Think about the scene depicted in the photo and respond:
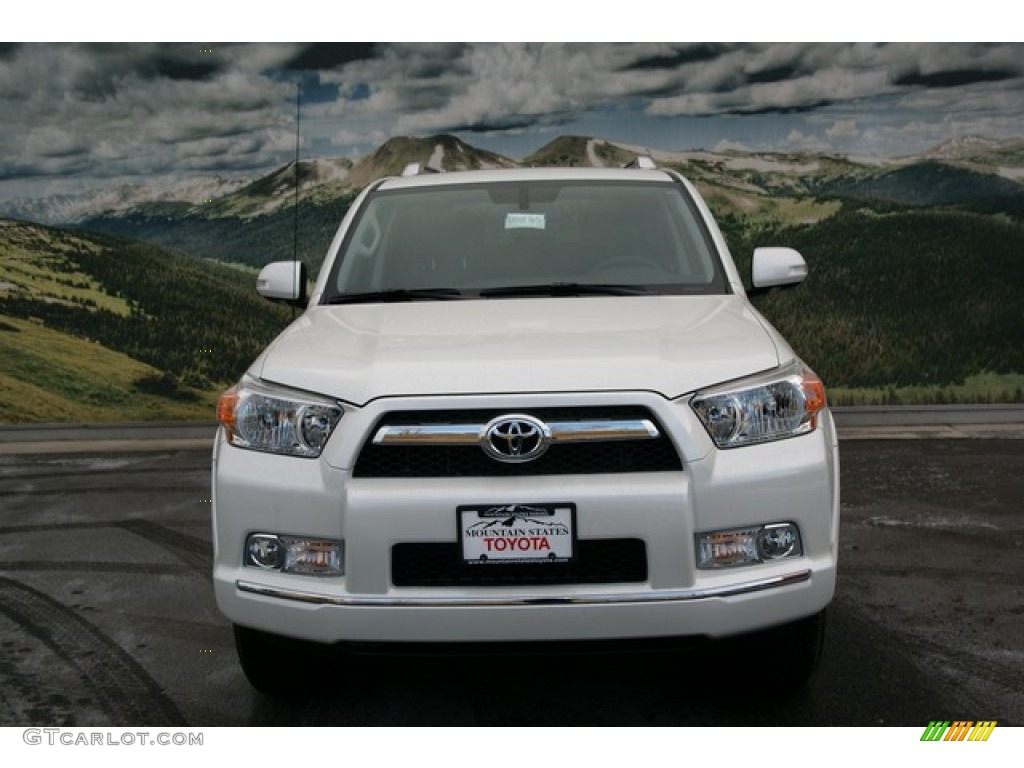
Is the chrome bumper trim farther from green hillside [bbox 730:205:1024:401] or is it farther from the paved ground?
green hillside [bbox 730:205:1024:401]

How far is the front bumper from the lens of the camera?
110 inches

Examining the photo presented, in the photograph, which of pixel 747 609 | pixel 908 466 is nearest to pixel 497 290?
pixel 747 609

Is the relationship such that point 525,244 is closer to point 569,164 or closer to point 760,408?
point 760,408

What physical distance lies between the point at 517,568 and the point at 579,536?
18 centimetres

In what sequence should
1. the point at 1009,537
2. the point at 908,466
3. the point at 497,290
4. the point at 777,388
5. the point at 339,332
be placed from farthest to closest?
the point at 908,466 → the point at 1009,537 → the point at 497,290 → the point at 339,332 → the point at 777,388

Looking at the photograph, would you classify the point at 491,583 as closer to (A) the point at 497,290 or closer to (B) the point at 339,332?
(B) the point at 339,332

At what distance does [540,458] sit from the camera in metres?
2.87

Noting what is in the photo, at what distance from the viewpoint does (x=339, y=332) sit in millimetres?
3494

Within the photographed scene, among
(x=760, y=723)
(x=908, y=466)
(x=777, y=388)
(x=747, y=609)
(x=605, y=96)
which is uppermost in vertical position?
(x=605, y=96)

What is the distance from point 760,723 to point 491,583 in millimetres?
933

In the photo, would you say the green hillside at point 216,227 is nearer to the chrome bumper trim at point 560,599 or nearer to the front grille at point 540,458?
the front grille at point 540,458

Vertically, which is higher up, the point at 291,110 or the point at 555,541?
the point at 291,110

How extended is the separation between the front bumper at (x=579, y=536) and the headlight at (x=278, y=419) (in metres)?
0.08
